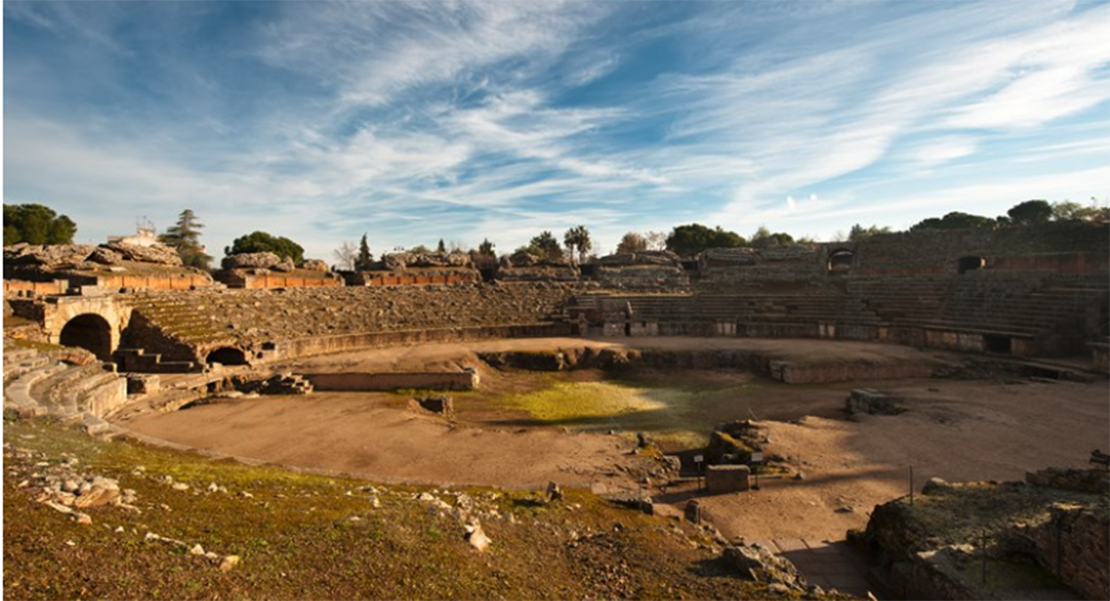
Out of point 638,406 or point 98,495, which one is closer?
point 98,495

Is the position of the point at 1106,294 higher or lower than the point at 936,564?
higher

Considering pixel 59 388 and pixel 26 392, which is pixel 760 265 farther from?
pixel 26 392

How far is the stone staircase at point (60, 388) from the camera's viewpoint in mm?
12134

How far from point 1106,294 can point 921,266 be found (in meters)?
13.6

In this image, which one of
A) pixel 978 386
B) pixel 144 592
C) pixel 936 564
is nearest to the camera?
pixel 144 592

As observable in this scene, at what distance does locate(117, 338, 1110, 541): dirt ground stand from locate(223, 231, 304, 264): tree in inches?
1344

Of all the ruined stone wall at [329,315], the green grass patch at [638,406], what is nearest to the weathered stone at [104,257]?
the ruined stone wall at [329,315]

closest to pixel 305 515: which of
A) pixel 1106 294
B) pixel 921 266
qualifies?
pixel 1106 294

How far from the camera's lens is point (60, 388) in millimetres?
14875

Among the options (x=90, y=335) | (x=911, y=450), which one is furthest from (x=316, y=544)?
(x=90, y=335)

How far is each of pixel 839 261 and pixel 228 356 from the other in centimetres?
4615

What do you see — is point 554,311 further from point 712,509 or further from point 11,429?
point 11,429

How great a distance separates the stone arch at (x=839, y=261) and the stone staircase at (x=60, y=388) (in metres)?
41.5

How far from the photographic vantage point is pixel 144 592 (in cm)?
454
